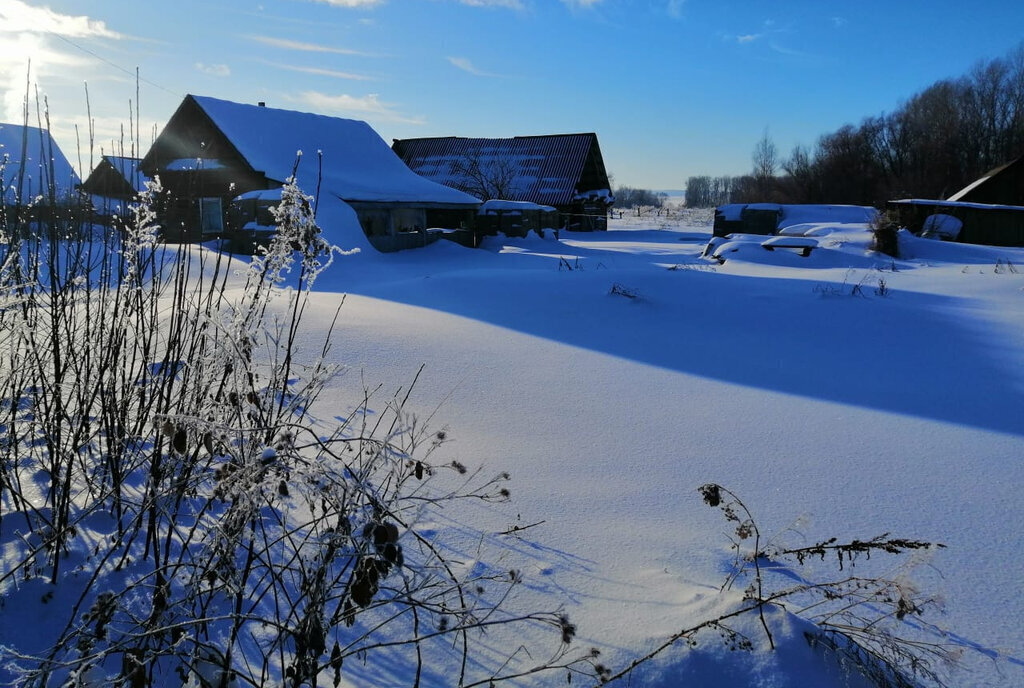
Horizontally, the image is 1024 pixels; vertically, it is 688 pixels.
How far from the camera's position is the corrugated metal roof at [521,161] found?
28.7 m

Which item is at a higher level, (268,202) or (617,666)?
(268,202)

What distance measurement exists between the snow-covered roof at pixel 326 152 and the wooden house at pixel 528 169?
846 cm

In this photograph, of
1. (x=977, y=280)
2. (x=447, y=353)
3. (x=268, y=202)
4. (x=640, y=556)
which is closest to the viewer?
(x=640, y=556)

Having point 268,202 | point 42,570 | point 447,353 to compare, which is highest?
point 268,202

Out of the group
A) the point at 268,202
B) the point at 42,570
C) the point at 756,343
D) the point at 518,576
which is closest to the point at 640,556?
the point at 518,576

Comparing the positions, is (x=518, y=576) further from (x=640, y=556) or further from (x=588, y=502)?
(x=588, y=502)

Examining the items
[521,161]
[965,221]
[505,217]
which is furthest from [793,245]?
[521,161]

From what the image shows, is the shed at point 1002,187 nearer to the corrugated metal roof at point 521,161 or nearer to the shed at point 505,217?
the corrugated metal roof at point 521,161

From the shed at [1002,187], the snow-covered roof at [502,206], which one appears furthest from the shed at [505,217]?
the shed at [1002,187]

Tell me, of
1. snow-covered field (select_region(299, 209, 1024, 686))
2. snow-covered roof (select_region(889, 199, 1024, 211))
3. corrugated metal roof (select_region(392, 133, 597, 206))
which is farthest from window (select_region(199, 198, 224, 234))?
snow-covered roof (select_region(889, 199, 1024, 211))

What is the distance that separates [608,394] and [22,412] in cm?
353

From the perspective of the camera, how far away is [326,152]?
61.6 feet

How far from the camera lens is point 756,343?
20.2 feet

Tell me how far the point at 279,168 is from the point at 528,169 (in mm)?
14500
